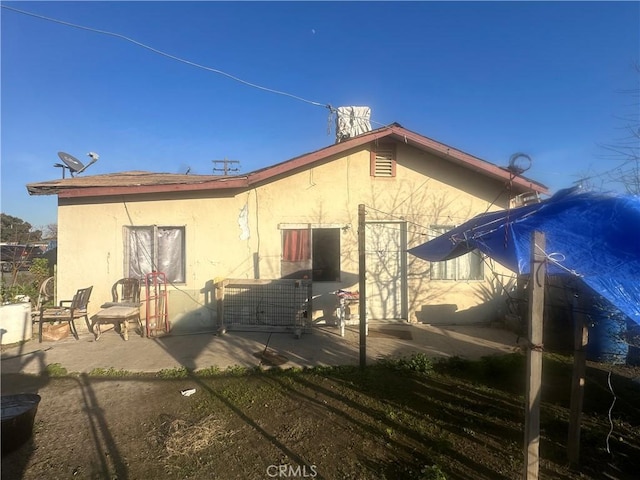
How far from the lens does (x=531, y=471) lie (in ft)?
8.73

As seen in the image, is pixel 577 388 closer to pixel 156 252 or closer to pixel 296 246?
pixel 296 246

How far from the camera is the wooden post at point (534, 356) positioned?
8.75ft

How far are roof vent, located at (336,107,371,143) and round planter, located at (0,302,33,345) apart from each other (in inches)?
331

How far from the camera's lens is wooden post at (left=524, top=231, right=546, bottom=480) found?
105 inches

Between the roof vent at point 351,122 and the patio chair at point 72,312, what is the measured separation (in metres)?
7.43

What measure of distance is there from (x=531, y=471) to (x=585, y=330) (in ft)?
4.28

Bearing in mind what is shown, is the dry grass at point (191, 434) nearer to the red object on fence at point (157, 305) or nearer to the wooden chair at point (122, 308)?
the wooden chair at point (122, 308)

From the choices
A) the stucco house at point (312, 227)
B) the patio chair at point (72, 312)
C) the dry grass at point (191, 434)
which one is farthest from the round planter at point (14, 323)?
the dry grass at point (191, 434)

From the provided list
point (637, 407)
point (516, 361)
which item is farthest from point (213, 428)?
point (637, 407)

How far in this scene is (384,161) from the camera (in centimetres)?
824

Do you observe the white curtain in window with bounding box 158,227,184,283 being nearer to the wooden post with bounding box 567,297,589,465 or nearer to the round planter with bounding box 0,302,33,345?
the round planter with bounding box 0,302,33,345

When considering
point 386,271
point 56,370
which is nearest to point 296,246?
point 386,271

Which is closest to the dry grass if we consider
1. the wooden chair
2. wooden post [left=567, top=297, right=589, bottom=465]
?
wooden post [left=567, top=297, right=589, bottom=465]

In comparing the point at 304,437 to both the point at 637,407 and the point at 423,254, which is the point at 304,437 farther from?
the point at 637,407
